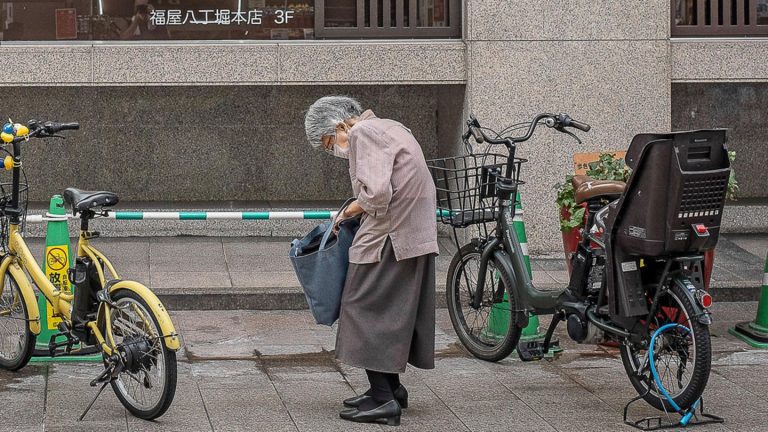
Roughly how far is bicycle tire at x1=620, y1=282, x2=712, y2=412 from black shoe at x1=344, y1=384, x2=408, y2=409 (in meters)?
1.18

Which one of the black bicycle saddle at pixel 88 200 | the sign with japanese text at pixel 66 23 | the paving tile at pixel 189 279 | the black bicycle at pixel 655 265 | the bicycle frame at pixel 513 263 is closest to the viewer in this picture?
the black bicycle at pixel 655 265

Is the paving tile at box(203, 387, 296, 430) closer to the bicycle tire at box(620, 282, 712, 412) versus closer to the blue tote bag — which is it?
the blue tote bag

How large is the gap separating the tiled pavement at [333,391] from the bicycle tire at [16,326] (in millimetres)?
100

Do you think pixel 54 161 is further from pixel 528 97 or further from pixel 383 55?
pixel 528 97

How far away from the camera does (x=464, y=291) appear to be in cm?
762


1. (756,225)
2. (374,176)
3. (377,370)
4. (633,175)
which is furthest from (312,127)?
(756,225)

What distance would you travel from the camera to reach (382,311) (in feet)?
19.8

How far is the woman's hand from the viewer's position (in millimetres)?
5973

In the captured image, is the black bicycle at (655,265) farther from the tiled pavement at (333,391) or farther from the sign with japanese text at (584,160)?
the sign with japanese text at (584,160)

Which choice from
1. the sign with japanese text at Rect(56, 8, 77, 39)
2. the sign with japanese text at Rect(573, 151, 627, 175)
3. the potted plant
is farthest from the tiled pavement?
the sign with japanese text at Rect(56, 8, 77, 39)

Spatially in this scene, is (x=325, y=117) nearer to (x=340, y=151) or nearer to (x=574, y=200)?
(x=340, y=151)

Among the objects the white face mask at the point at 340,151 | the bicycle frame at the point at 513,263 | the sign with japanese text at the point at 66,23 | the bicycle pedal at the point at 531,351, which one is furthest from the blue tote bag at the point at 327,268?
the sign with japanese text at the point at 66,23

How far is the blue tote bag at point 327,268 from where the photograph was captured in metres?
6.11

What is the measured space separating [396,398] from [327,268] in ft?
2.62
